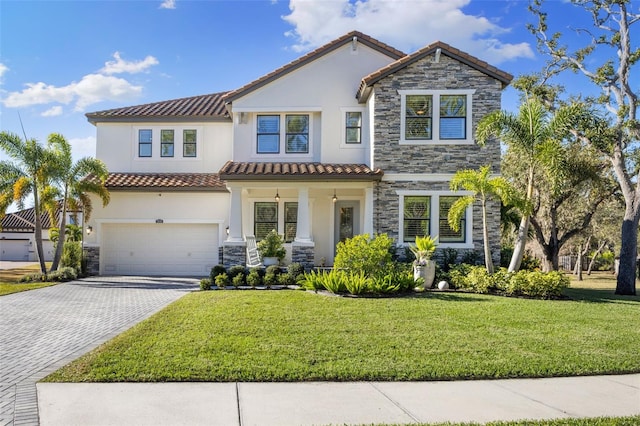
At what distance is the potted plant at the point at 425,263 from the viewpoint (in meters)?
14.4

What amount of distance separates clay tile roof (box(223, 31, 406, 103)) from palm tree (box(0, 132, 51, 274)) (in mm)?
7758

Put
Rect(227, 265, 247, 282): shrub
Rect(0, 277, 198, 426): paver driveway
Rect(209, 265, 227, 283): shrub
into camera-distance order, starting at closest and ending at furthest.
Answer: Rect(0, 277, 198, 426): paver driveway
Rect(227, 265, 247, 282): shrub
Rect(209, 265, 227, 283): shrub

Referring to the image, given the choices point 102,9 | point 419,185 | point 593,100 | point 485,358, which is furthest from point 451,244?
point 102,9

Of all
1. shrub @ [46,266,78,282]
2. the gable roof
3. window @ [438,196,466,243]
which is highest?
the gable roof

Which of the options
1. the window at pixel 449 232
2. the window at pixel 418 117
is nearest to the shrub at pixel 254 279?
the window at pixel 449 232

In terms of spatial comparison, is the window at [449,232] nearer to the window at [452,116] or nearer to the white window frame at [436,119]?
the white window frame at [436,119]

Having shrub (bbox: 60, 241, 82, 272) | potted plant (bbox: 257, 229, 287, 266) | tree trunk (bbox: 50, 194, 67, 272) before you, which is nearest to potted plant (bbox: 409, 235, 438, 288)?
potted plant (bbox: 257, 229, 287, 266)

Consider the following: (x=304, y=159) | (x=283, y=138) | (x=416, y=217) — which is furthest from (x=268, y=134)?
(x=416, y=217)

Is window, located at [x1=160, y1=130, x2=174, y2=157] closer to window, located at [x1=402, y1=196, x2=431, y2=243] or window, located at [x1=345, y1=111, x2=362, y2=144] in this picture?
window, located at [x1=345, y1=111, x2=362, y2=144]

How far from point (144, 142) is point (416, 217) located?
1301 centimetres

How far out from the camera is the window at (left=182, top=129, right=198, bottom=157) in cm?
2083

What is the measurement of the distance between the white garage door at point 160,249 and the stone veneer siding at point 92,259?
31cm

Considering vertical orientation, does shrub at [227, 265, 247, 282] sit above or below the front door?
below

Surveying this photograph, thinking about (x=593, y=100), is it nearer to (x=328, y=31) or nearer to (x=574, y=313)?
(x=328, y=31)
